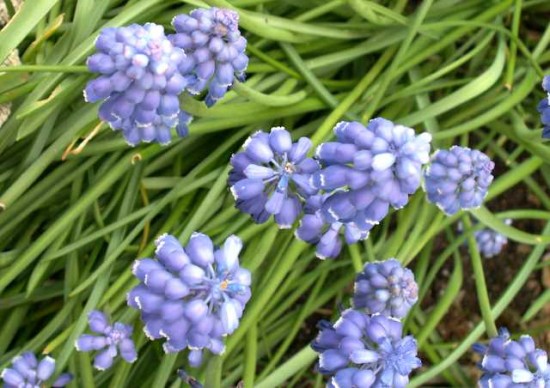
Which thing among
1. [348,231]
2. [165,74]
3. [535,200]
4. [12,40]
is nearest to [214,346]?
[348,231]

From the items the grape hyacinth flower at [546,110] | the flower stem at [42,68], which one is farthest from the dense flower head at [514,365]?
the flower stem at [42,68]

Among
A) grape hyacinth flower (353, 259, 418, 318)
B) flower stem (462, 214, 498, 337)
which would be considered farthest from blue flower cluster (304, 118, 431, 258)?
flower stem (462, 214, 498, 337)

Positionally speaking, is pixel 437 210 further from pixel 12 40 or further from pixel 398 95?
pixel 12 40

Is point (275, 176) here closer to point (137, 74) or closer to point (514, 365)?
point (137, 74)

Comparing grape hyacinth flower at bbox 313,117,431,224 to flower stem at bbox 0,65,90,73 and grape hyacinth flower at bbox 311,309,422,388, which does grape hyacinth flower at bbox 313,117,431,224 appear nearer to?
grape hyacinth flower at bbox 311,309,422,388

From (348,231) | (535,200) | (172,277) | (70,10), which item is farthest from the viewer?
(535,200)
